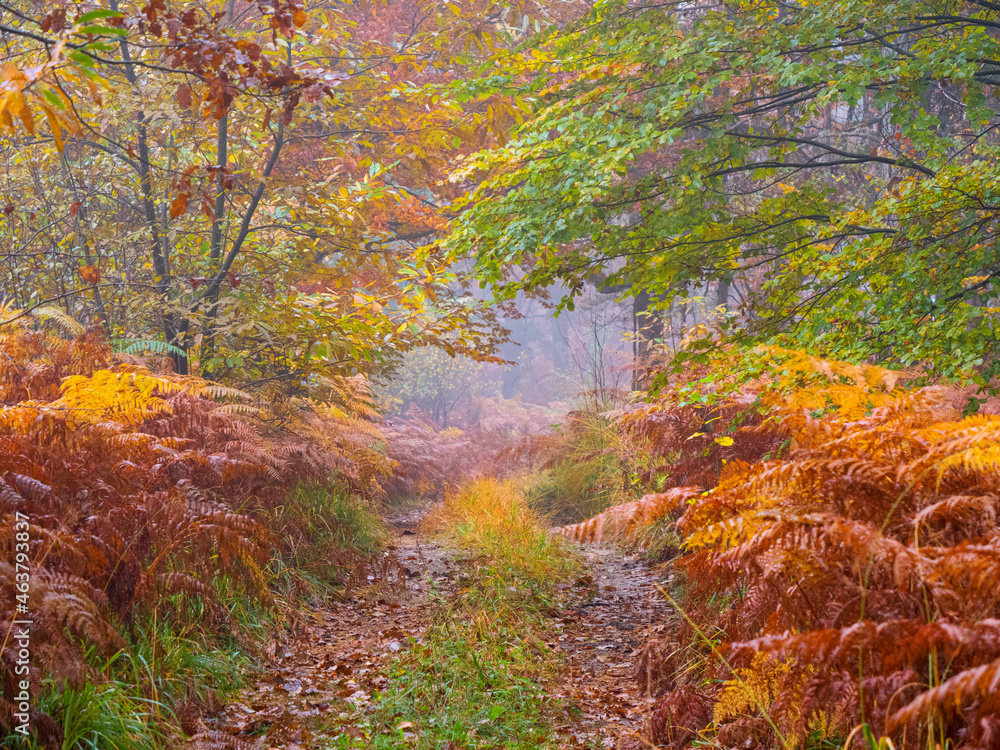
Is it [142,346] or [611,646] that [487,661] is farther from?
[142,346]

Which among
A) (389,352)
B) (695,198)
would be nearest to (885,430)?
(695,198)

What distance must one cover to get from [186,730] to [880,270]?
441 centimetres

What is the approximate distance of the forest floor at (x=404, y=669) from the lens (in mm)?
2916

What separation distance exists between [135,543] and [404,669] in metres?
1.55

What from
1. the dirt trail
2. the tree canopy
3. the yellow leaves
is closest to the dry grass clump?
the dirt trail

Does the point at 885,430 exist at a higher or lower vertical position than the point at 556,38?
lower

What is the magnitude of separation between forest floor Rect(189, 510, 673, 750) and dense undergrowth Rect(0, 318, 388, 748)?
22cm

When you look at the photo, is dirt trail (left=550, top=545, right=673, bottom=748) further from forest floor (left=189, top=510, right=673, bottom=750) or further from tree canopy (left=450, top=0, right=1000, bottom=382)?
tree canopy (left=450, top=0, right=1000, bottom=382)

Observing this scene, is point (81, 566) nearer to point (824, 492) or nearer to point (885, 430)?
point (824, 492)

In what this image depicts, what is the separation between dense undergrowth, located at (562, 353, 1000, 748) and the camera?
6.18 feet

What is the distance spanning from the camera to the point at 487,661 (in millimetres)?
3645

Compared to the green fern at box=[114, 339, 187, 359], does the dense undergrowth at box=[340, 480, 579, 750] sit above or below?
below

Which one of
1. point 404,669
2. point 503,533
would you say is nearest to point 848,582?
point 404,669

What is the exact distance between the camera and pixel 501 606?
4.43 meters
